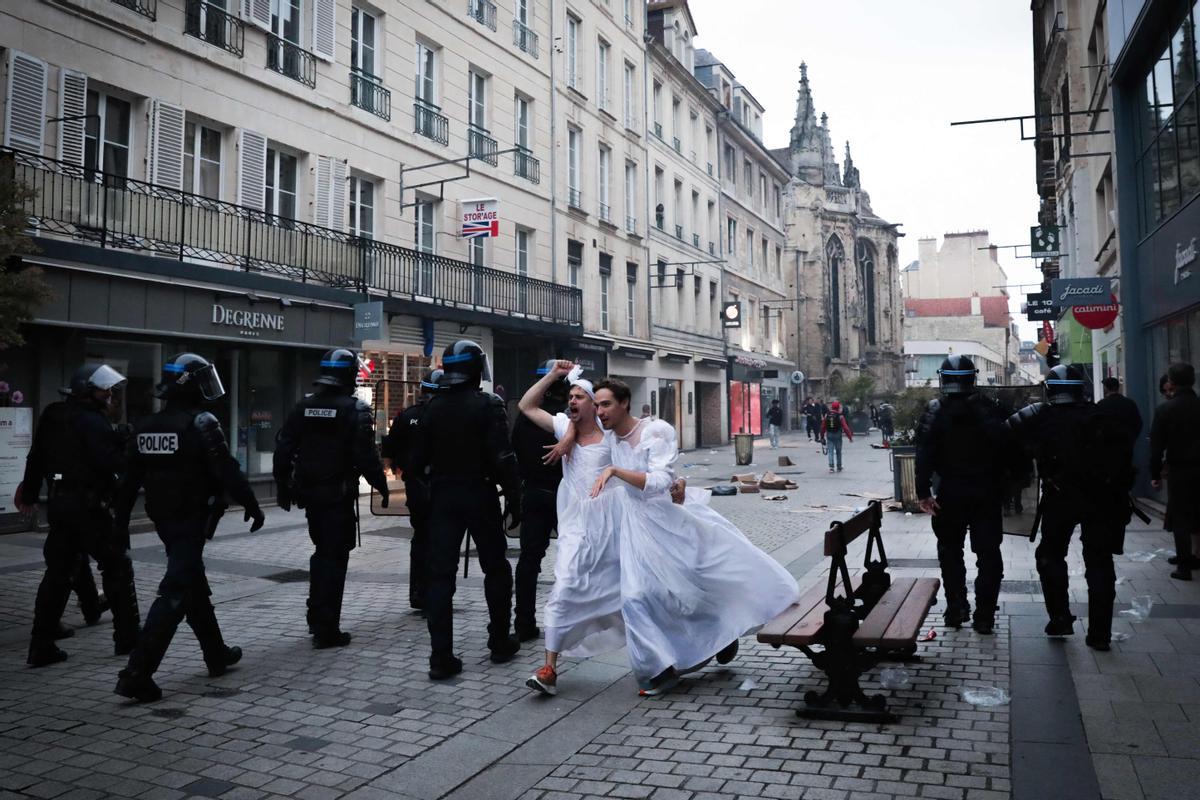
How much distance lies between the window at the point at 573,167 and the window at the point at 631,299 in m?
4.00

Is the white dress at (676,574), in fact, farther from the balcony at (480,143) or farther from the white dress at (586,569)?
the balcony at (480,143)

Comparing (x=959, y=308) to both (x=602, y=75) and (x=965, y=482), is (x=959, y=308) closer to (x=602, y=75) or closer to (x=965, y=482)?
(x=602, y=75)

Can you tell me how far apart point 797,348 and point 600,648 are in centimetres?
6088

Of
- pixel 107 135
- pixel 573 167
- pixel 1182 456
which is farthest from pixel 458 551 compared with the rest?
pixel 573 167

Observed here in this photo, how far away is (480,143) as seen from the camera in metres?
22.3

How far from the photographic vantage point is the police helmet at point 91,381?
598 centimetres

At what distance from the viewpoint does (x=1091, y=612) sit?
5766 mm

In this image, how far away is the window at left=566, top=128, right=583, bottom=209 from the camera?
26719 mm

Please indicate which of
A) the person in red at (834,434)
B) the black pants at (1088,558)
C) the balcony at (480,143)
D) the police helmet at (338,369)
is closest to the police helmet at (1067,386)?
the black pants at (1088,558)

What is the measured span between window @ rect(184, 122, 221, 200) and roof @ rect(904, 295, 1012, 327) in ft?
294

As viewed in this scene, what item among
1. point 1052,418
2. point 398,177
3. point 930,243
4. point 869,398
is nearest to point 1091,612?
point 1052,418

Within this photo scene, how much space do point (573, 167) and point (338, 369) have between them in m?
22.0

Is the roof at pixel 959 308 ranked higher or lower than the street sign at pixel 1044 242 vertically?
higher

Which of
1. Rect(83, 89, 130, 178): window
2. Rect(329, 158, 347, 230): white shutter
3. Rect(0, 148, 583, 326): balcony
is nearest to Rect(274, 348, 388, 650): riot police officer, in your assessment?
Rect(0, 148, 583, 326): balcony
